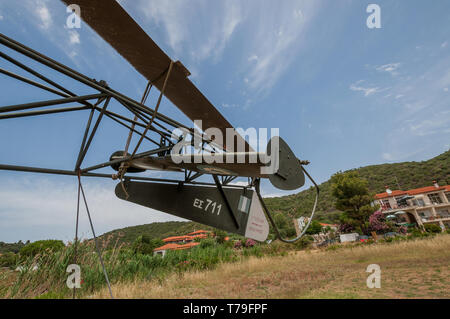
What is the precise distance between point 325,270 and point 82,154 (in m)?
11.7

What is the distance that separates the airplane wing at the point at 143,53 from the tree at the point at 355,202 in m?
27.5

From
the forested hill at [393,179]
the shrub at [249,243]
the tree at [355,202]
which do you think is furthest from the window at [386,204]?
the shrub at [249,243]

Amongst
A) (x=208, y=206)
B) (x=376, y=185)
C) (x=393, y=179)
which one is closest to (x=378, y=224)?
(x=208, y=206)

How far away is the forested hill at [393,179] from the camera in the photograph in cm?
4422

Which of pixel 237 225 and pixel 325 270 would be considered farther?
pixel 325 270

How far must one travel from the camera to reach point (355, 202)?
24.1 m

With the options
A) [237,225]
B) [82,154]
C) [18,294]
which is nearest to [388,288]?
[237,225]

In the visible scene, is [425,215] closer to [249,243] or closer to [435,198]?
[435,198]

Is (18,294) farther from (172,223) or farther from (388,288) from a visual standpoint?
(172,223)

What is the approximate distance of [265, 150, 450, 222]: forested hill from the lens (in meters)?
44.2

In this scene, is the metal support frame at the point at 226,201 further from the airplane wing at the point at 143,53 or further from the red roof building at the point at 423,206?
the red roof building at the point at 423,206

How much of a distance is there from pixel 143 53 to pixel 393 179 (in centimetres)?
6989

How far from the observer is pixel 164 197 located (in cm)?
250
